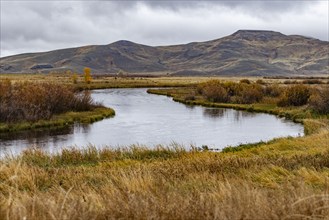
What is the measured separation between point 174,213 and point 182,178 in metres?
A: 4.53

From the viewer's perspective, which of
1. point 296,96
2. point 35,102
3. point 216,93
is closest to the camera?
point 35,102

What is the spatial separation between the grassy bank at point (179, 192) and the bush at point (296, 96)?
35389mm

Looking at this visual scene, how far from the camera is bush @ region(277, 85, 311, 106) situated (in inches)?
1905

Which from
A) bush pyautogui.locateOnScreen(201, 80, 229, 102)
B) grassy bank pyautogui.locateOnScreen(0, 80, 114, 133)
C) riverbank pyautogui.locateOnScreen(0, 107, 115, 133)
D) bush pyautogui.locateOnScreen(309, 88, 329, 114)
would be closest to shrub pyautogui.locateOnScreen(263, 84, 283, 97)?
bush pyautogui.locateOnScreen(201, 80, 229, 102)

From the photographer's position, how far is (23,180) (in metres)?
10.8

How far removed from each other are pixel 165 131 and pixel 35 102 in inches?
462

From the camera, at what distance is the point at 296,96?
159ft

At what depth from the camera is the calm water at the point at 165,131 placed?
27748 mm

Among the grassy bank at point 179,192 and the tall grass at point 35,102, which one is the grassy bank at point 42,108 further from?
the grassy bank at point 179,192

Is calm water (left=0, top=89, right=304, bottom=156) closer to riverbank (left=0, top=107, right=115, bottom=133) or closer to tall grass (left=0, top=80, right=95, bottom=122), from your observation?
riverbank (left=0, top=107, right=115, bottom=133)

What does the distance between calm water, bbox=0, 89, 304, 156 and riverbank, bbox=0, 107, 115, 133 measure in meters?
1.04

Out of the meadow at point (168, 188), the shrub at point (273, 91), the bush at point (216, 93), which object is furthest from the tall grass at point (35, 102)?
the shrub at point (273, 91)

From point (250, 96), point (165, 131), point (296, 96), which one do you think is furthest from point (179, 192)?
point (250, 96)

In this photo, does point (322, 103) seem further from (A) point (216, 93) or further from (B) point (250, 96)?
(A) point (216, 93)
